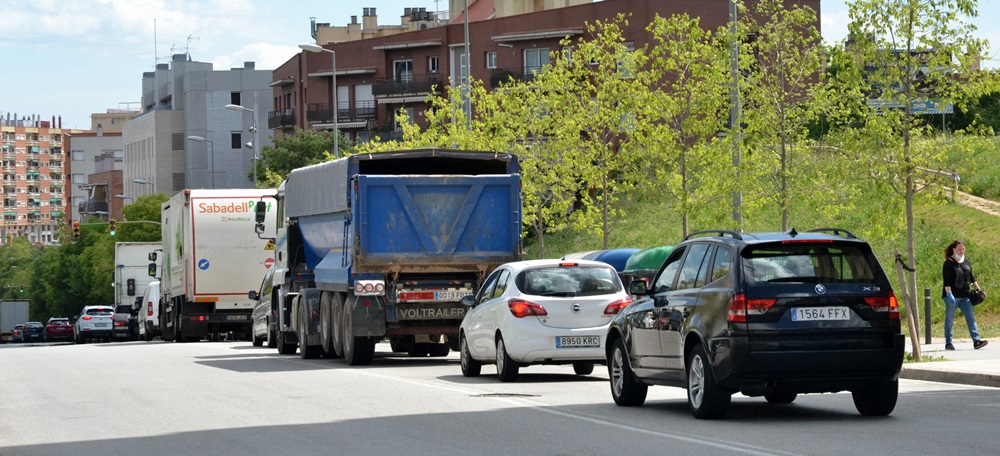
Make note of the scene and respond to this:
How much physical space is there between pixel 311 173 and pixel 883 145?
10.2 meters

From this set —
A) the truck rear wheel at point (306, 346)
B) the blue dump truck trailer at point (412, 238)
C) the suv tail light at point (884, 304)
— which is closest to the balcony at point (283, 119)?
the truck rear wheel at point (306, 346)

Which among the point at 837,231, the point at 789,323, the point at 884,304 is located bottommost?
the point at 789,323

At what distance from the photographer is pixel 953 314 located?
24625mm

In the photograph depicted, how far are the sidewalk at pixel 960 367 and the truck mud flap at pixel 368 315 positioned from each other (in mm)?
8008

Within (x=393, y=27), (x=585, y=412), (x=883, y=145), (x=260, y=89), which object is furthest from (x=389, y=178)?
(x=260, y=89)

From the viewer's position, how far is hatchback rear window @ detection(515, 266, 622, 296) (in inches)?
783

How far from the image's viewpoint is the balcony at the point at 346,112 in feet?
310

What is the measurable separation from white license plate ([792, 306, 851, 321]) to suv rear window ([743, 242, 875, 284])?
0.84 feet

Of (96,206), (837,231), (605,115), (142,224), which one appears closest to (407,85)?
(142,224)

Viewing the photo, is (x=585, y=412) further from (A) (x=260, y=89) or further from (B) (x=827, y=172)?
(A) (x=260, y=89)

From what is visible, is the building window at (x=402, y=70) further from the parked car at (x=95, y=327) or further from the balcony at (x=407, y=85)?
the parked car at (x=95, y=327)

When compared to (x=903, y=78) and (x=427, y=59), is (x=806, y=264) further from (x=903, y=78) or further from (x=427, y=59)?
(x=427, y=59)

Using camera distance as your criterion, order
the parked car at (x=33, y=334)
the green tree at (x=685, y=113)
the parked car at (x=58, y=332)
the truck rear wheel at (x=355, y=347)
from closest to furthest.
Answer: the truck rear wheel at (x=355, y=347)
the green tree at (x=685, y=113)
the parked car at (x=58, y=332)
the parked car at (x=33, y=334)

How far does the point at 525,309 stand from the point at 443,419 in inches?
207
